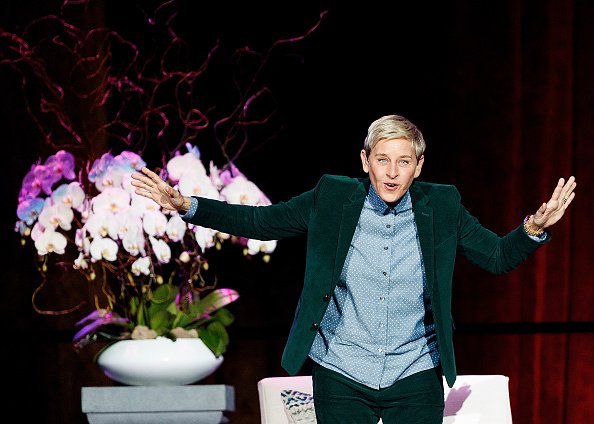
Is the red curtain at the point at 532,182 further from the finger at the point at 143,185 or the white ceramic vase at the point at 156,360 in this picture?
the finger at the point at 143,185

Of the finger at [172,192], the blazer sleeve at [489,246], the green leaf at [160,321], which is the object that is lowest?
the green leaf at [160,321]

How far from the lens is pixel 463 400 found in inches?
124

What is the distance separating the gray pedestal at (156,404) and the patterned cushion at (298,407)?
49 cm

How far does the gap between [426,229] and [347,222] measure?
0.52ft

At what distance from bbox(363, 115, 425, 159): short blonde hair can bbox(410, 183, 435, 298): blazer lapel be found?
0.09 m

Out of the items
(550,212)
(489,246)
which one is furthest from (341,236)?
(550,212)

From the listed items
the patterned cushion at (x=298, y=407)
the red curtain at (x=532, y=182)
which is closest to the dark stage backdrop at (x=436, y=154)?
the red curtain at (x=532, y=182)

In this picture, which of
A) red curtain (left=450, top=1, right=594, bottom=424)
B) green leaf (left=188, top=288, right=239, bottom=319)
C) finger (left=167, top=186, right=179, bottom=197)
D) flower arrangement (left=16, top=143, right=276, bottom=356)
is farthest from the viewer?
red curtain (left=450, top=1, right=594, bottom=424)

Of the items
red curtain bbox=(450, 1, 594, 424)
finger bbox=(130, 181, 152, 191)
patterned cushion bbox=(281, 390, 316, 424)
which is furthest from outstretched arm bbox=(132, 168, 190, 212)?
red curtain bbox=(450, 1, 594, 424)

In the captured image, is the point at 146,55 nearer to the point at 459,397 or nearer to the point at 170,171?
the point at 170,171

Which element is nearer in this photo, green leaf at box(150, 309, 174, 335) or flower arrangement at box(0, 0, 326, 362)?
green leaf at box(150, 309, 174, 335)

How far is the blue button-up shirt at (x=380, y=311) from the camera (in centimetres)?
219

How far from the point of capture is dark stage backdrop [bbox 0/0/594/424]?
14.2 ft

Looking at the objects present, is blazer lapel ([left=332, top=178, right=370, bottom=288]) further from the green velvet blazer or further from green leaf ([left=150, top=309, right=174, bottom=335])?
green leaf ([left=150, top=309, right=174, bottom=335])
